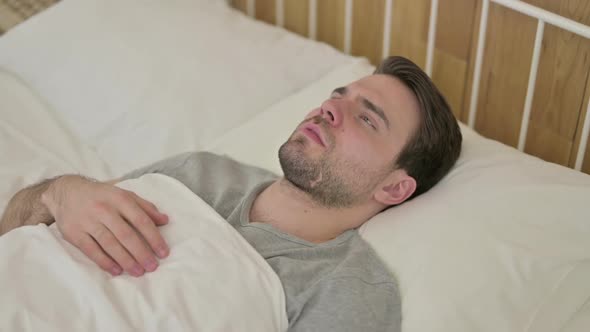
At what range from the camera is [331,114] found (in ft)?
4.92

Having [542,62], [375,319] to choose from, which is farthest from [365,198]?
[542,62]

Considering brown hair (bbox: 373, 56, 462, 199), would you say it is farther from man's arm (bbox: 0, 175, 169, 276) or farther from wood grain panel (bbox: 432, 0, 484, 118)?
man's arm (bbox: 0, 175, 169, 276)

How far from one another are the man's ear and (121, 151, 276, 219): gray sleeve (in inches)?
10.4

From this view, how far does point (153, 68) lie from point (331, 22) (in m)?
0.54

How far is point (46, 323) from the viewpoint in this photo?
120 centimetres

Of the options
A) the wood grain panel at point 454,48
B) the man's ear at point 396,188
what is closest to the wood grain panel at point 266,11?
the wood grain panel at point 454,48

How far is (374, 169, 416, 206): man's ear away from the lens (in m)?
1.52

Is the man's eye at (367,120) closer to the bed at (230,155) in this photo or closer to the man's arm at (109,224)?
the bed at (230,155)

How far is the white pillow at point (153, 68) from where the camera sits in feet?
6.41

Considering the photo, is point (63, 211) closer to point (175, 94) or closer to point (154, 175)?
point (154, 175)

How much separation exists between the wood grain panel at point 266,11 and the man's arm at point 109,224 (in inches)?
44.9

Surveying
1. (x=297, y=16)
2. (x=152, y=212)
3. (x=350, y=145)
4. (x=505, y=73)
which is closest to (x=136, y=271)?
(x=152, y=212)

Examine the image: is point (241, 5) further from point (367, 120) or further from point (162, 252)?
point (162, 252)

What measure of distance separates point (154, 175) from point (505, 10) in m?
0.84
